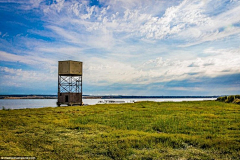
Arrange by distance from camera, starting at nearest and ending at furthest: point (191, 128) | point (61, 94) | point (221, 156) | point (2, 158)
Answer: point (2, 158)
point (221, 156)
point (191, 128)
point (61, 94)

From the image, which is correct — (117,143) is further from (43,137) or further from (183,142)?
(43,137)

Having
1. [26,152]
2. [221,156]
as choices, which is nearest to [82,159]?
[26,152]

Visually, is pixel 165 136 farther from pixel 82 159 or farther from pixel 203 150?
pixel 82 159

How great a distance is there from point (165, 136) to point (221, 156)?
2.81m

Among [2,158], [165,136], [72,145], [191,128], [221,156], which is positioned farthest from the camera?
[191,128]

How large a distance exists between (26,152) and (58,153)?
1.25 m

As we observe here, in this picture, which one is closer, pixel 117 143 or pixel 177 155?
pixel 177 155

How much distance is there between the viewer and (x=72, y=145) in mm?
8602

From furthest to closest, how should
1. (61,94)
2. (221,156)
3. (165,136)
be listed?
(61,94) → (165,136) → (221,156)

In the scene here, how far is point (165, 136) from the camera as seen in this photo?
9.56m

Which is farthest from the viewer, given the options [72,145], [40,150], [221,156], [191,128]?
[191,128]

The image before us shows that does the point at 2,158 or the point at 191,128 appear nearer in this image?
the point at 2,158

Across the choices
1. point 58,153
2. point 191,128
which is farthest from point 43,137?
point 191,128

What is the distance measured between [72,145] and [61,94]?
97.9 feet
